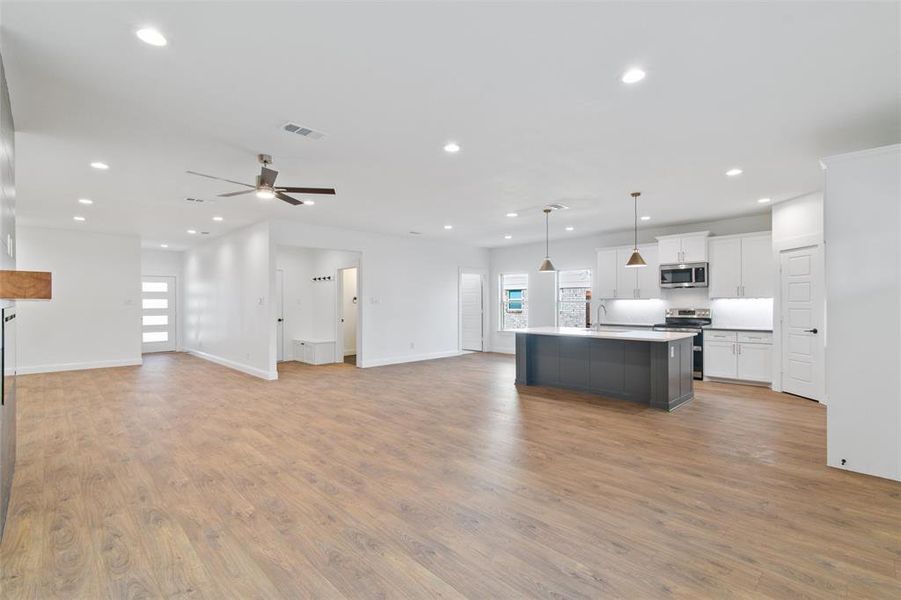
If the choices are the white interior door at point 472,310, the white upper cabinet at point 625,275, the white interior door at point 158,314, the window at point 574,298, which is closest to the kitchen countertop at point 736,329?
the white upper cabinet at point 625,275

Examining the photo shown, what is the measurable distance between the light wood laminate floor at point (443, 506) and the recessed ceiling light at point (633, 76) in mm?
2756

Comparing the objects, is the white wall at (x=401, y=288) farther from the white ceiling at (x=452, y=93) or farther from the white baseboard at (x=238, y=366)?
the white ceiling at (x=452, y=93)

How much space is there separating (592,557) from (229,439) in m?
3.47

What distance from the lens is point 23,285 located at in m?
1.86

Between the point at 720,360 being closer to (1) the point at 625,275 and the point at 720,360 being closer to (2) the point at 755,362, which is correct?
(2) the point at 755,362

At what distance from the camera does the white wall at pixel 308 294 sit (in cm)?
980

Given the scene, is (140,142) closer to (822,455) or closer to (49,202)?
(49,202)

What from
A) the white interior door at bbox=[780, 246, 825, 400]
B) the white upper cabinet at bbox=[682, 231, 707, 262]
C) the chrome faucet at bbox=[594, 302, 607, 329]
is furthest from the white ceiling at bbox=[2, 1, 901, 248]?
the chrome faucet at bbox=[594, 302, 607, 329]

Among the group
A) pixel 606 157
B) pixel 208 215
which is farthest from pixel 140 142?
pixel 606 157

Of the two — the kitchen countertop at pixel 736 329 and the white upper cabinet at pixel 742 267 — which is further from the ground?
the white upper cabinet at pixel 742 267

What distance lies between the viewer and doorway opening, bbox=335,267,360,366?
9.60 m

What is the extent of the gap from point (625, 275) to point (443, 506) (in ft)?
21.9

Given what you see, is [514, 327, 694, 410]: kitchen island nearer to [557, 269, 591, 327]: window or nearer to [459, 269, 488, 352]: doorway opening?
[557, 269, 591, 327]: window

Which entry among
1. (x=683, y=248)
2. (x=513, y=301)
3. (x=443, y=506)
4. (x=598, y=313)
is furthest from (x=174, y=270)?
(x=683, y=248)
